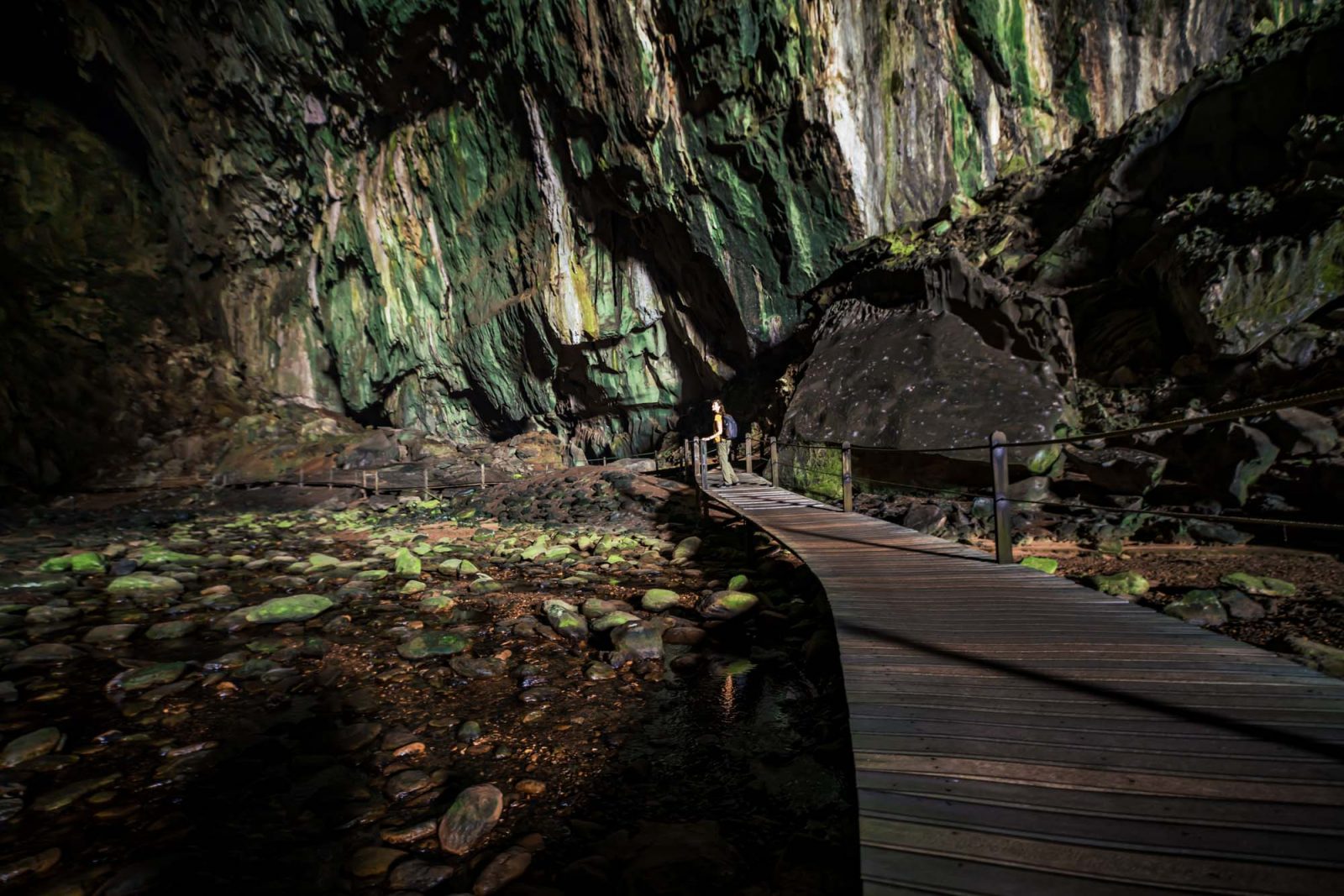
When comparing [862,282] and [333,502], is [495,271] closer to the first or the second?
[333,502]

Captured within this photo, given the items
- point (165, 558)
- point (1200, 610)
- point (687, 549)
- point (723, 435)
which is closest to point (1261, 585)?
point (1200, 610)

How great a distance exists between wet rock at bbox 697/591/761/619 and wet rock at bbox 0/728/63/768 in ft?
14.5

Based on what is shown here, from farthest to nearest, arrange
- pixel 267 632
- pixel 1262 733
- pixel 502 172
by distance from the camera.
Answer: pixel 502 172
pixel 267 632
pixel 1262 733

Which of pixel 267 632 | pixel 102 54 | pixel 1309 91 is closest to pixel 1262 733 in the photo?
pixel 267 632

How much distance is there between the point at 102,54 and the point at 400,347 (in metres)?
13.7

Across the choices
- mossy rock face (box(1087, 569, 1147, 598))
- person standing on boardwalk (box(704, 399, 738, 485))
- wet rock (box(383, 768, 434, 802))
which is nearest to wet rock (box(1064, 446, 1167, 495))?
mossy rock face (box(1087, 569, 1147, 598))

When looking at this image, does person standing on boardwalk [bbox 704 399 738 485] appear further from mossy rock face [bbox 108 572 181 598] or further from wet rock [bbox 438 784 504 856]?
mossy rock face [bbox 108 572 181 598]

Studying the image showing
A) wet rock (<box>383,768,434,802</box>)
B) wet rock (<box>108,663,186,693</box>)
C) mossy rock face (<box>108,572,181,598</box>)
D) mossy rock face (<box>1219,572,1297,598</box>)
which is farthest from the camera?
mossy rock face (<box>108,572,181,598</box>)

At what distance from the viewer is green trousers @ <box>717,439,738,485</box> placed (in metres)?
10.9

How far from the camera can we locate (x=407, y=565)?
293 inches

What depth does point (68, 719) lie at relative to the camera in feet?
11.4

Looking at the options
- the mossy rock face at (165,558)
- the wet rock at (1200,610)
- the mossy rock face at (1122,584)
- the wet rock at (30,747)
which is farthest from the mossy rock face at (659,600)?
the mossy rock face at (165,558)

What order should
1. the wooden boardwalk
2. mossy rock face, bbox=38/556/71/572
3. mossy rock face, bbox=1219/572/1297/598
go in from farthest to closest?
1. mossy rock face, bbox=38/556/71/572
2. mossy rock face, bbox=1219/572/1297/598
3. the wooden boardwalk

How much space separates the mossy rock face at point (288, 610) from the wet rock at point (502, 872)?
4.32 metres
